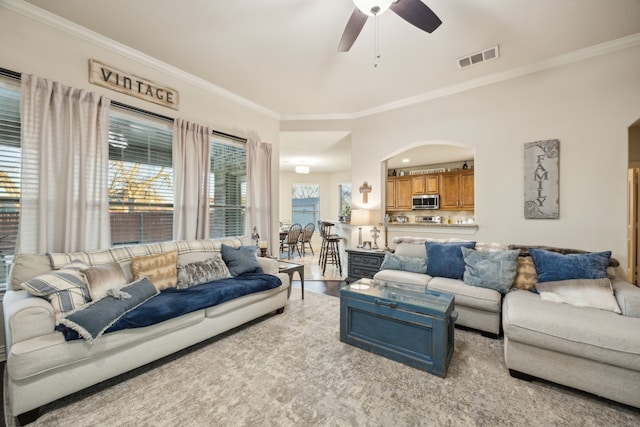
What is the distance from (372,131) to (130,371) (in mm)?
4345

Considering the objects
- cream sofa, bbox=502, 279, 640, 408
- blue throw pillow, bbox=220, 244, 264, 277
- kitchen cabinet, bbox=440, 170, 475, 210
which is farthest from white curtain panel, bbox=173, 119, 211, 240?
kitchen cabinet, bbox=440, 170, 475, 210

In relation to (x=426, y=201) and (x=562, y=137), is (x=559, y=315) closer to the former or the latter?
(x=562, y=137)

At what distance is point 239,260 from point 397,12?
2800mm

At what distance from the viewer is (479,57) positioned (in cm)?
294

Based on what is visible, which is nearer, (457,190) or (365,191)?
(365,191)

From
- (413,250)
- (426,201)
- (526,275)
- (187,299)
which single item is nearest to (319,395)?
(187,299)

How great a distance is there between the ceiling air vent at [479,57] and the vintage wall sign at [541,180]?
1.14 meters

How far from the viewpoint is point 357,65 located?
123 inches

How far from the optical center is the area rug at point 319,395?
1495 millimetres

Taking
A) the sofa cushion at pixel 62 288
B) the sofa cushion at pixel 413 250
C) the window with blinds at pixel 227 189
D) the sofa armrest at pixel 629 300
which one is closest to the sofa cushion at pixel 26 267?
the sofa cushion at pixel 62 288

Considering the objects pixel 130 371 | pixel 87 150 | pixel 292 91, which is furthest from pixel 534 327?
pixel 87 150

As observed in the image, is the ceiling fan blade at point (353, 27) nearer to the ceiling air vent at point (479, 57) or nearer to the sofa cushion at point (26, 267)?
the ceiling air vent at point (479, 57)

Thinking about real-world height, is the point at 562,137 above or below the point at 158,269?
above

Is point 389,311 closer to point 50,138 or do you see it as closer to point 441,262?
point 441,262
